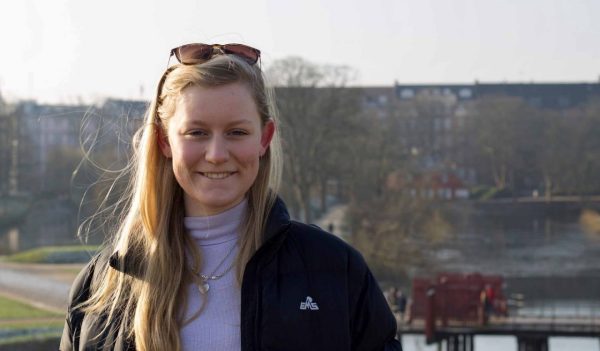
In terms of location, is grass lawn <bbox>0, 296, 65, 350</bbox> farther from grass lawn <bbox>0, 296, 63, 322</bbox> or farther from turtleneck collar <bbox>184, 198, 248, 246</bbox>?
turtleneck collar <bbox>184, 198, 248, 246</bbox>

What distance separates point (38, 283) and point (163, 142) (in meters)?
27.8

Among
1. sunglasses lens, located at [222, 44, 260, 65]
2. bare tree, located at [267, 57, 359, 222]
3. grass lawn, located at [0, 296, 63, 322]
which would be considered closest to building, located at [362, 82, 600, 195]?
bare tree, located at [267, 57, 359, 222]

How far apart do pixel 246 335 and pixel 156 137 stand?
423 mm

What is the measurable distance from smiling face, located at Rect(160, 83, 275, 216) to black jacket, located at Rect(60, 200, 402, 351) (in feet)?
0.35

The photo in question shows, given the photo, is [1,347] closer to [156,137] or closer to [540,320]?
[540,320]

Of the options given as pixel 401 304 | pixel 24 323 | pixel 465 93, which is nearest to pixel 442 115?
pixel 465 93

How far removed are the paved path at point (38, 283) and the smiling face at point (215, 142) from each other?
23623 mm

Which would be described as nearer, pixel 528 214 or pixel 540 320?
pixel 540 320

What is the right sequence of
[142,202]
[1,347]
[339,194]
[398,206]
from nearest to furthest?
[142,202]
[1,347]
[398,206]
[339,194]

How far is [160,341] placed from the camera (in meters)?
2.17

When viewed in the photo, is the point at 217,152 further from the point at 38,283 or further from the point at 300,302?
the point at 38,283

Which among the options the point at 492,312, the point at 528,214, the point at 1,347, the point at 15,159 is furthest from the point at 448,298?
the point at 528,214

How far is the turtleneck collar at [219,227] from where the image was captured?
228 cm

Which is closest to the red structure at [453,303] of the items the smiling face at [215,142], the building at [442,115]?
the building at [442,115]
